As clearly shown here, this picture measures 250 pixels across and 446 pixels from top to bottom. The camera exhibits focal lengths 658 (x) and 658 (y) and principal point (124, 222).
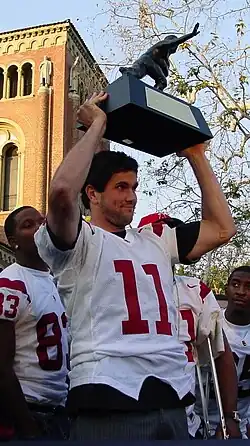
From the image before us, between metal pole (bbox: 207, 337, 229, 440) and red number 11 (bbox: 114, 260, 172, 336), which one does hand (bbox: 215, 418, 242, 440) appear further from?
red number 11 (bbox: 114, 260, 172, 336)

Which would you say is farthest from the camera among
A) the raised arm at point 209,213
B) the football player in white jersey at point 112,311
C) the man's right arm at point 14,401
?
the man's right arm at point 14,401

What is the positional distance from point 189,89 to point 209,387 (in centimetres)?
911

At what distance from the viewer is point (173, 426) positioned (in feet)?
6.98

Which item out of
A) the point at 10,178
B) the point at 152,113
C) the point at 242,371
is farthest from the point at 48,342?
the point at 10,178

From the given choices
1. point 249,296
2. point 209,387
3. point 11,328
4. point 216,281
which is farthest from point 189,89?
point 11,328

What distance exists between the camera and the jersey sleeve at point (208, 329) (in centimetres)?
318

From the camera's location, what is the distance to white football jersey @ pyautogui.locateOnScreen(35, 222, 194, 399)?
6.81 feet

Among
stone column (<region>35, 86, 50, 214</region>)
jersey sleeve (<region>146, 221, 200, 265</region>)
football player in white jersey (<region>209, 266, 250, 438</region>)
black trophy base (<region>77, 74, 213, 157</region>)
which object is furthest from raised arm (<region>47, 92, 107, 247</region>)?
stone column (<region>35, 86, 50, 214</region>)

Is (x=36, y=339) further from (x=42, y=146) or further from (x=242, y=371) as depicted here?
(x=42, y=146)

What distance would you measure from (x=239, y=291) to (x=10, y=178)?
24.8m

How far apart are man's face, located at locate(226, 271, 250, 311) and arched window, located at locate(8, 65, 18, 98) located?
2608cm

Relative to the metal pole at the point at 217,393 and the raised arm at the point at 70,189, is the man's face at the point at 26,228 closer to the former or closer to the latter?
the metal pole at the point at 217,393

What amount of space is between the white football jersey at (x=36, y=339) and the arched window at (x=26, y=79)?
1059 inches

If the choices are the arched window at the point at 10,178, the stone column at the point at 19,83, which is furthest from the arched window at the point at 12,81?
the arched window at the point at 10,178
